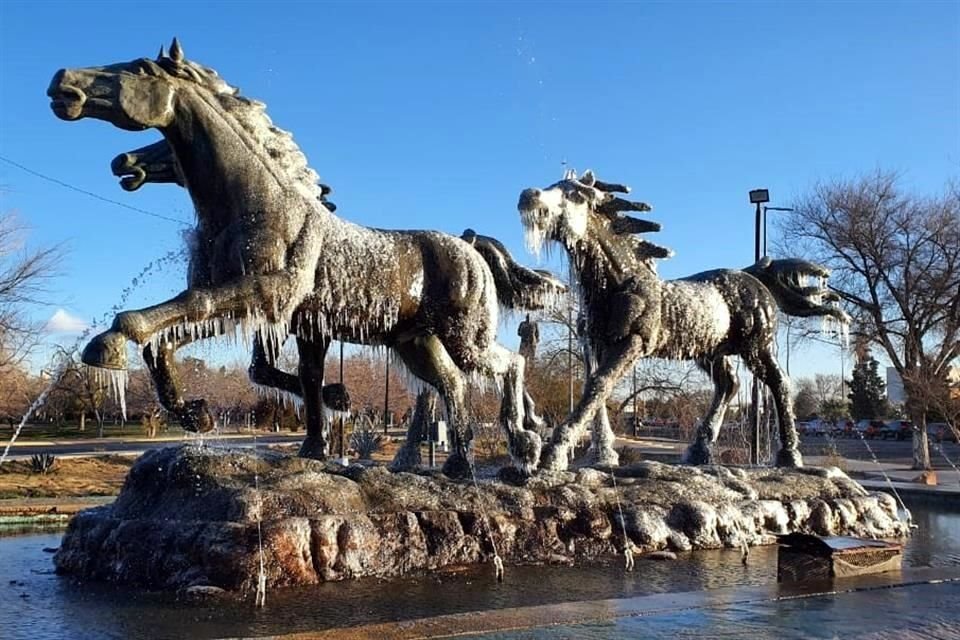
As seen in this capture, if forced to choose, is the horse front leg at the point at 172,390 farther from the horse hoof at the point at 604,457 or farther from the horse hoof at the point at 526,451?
the horse hoof at the point at 604,457

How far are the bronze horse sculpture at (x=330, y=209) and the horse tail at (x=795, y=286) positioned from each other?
321cm

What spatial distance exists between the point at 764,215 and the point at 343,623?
16.7 m

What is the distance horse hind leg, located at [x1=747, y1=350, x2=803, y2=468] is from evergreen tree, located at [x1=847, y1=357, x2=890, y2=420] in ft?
193

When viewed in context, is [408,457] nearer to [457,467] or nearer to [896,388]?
[457,467]

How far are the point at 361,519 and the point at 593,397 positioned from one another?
123 inches

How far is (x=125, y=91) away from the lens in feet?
25.1

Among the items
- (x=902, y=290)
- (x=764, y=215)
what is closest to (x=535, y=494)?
(x=764, y=215)

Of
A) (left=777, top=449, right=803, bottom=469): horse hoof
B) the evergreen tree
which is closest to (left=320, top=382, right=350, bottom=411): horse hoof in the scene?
(left=777, top=449, right=803, bottom=469): horse hoof

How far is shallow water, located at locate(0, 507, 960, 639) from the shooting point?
5.43 m

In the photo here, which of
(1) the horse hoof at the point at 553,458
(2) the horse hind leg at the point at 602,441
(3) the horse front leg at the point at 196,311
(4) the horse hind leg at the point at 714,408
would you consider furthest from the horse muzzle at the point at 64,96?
(4) the horse hind leg at the point at 714,408

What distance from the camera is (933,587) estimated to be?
6828 mm

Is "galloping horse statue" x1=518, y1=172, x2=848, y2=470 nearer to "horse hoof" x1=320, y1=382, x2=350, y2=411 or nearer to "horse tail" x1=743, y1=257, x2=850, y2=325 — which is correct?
"horse tail" x1=743, y1=257, x2=850, y2=325

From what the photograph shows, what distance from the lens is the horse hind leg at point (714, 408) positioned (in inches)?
447

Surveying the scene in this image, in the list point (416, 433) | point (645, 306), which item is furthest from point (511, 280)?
point (416, 433)
